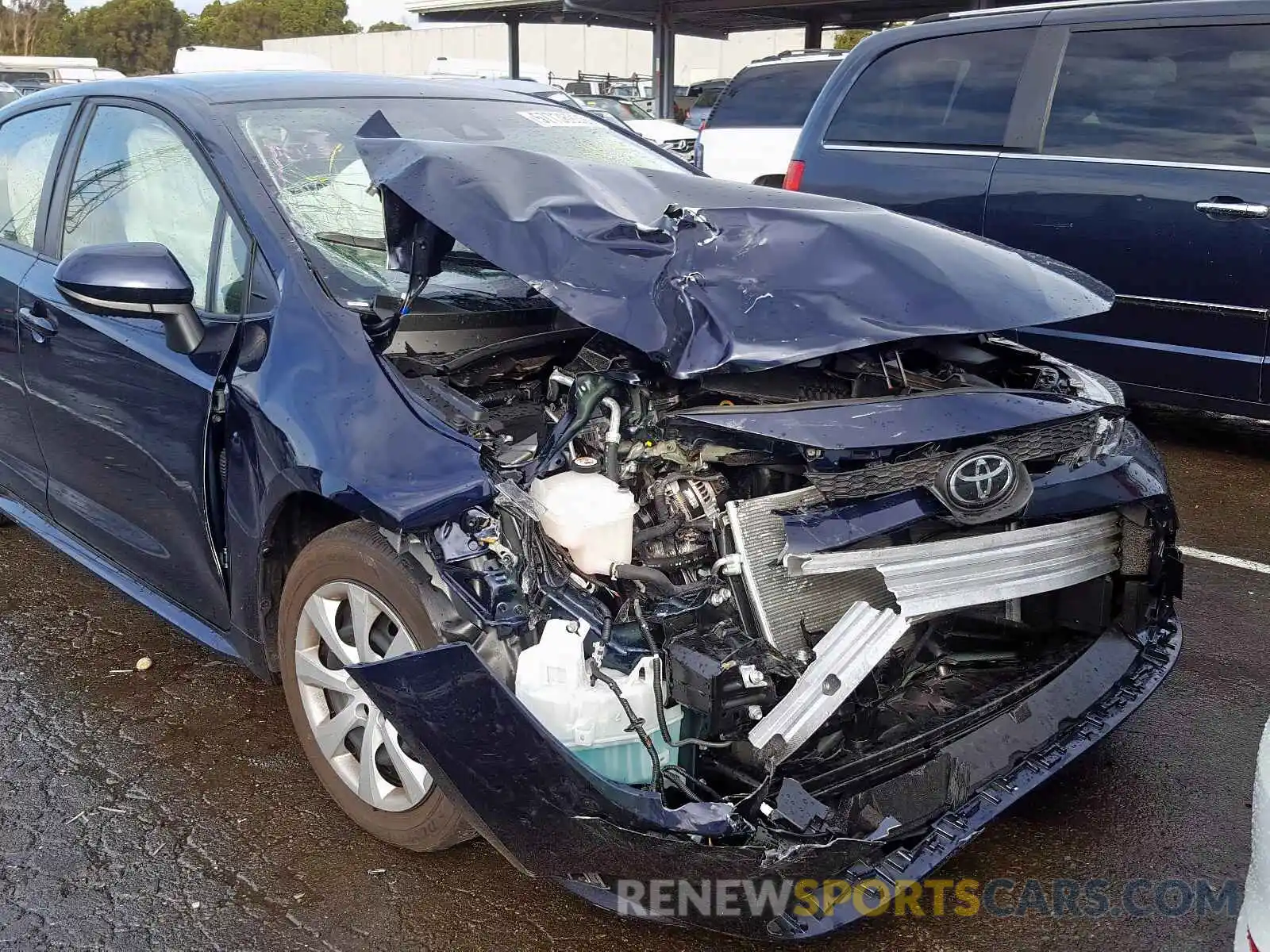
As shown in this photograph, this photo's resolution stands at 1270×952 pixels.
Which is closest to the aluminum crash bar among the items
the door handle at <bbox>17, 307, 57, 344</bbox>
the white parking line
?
the white parking line

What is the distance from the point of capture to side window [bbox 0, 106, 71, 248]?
356 cm

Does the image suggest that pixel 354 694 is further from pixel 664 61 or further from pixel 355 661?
pixel 664 61

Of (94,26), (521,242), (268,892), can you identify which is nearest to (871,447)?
(521,242)

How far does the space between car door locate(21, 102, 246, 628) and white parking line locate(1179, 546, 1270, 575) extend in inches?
133

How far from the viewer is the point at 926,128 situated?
5.84 m

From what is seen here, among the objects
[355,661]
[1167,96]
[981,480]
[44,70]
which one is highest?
[44,70]

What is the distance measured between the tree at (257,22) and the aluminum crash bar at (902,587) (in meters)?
67.0

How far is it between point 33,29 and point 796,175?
211ft

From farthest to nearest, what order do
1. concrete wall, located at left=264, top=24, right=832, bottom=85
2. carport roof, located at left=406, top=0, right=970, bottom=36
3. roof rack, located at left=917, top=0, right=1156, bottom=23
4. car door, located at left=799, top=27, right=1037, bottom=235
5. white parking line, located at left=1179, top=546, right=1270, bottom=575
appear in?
1. concrete wall, located at left=264, top=24, right=832, bottom=85
2. carport roof, located at left=406, top=0, right=970, bottom=36
3. car door, located at left=799, top=27, right=1037, bottom=235
4. roof rack, located at left=917, top=0, right=1156, bottom=23
5. white parking line, located at left=1179, top=546, right=1270, bottom=575

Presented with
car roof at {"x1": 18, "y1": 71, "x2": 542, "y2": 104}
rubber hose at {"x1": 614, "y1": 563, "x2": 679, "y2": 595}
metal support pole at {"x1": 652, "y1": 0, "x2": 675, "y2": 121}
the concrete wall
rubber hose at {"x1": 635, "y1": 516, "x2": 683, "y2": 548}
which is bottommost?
rubber hose at {"x1": 614, "y1": 563, "x2": 679, "y2": 595}

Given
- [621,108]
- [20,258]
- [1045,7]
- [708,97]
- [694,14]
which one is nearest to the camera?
[20,258]

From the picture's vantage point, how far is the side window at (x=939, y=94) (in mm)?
5602

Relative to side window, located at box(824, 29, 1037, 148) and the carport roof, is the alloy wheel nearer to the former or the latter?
side window, located at box(824, 29, 1037, 148)

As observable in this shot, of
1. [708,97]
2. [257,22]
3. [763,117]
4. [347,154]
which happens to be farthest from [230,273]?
[257,22]
